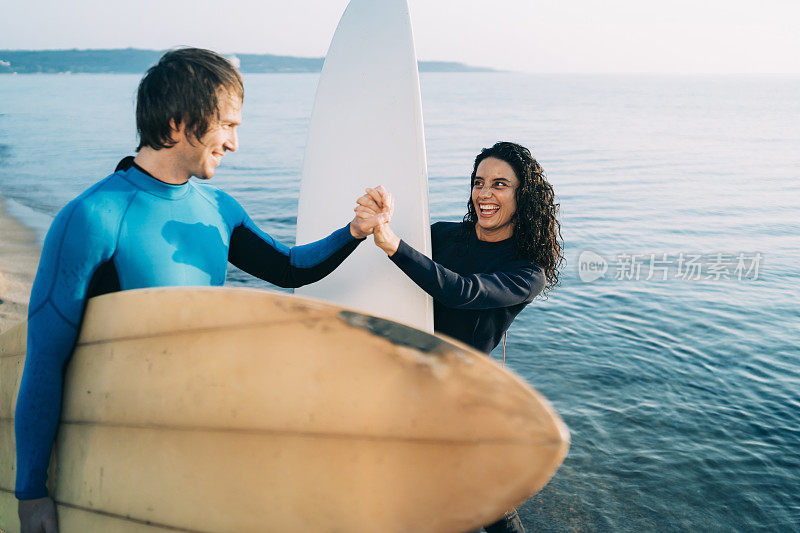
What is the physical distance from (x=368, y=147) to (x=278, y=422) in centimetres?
138

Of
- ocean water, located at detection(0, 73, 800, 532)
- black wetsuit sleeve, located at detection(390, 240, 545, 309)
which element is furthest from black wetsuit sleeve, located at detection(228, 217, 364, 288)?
ocean water, located at detection(0, 73, 800, 532)

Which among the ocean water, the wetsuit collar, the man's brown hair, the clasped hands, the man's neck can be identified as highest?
the man's brown hair

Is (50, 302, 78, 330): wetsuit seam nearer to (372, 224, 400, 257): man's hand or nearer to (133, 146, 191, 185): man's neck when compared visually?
(133, 146, 191, 185): man's neck

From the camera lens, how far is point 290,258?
180 centimetres

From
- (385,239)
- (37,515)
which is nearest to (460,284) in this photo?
(385,239)

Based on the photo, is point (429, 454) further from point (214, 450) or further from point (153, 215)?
point (153, 215)

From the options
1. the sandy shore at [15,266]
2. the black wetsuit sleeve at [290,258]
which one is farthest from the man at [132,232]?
the sandy shore at [15,266]

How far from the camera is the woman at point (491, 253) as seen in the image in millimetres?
1830

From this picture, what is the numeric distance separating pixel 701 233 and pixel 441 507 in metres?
10.1

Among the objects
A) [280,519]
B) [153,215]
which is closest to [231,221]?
[153,215]

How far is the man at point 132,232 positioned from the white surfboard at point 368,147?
2.95 ft

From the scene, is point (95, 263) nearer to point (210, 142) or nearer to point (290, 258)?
point (210, 142)

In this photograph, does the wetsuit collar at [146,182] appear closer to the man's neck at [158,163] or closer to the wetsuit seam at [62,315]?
the man's neck at [158,163]

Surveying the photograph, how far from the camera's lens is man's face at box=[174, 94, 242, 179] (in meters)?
1.31
